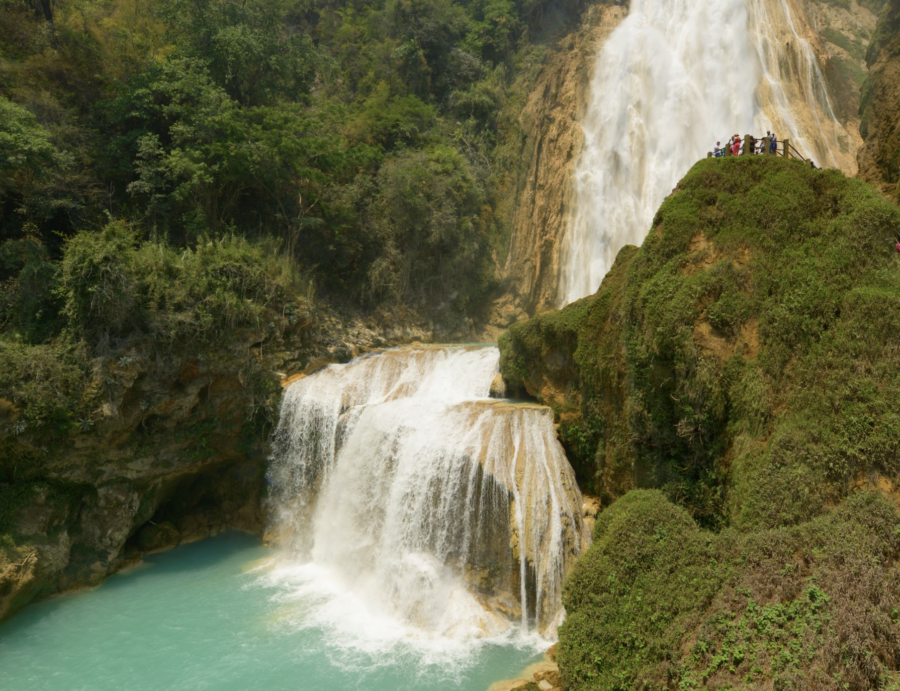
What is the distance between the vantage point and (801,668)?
4797 millimetres

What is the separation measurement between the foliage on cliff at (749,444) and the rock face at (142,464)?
30.3ft

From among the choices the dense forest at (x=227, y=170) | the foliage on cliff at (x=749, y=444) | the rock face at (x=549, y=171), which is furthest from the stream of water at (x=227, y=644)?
the rock face at (x=549, y=171)

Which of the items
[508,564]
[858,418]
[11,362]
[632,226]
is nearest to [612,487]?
[508,564]

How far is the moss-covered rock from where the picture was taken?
6.15 meters

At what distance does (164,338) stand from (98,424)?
7.79 ft

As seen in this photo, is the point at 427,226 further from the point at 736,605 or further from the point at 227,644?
the point at 736,605

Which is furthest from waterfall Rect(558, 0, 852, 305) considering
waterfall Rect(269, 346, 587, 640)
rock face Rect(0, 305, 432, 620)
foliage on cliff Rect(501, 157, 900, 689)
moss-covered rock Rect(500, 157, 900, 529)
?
rock face Rect(0, 305, 432, 620)

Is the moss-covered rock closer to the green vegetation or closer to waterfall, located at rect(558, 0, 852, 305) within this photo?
the green vegetation

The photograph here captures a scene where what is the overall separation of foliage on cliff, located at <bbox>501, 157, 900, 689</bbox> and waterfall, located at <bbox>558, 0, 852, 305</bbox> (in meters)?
13.1

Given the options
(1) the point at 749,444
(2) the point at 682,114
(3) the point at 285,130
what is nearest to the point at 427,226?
(3) the point at 285,130

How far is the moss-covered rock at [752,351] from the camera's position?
615 cm

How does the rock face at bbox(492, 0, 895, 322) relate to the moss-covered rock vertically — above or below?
above

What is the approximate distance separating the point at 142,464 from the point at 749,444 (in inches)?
508

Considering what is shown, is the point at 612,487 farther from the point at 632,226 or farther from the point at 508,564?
the point at 632,226
